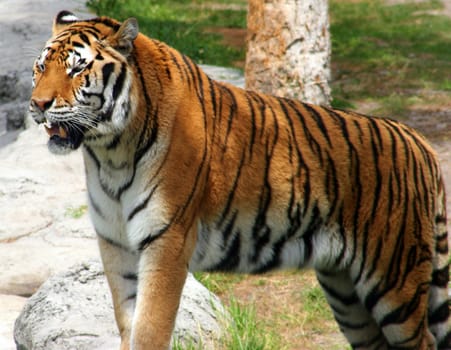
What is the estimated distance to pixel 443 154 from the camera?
323 inches

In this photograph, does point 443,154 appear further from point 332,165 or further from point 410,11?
point 410,11

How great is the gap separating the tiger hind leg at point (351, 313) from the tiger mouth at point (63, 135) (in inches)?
53.4

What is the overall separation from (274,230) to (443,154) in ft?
14.9

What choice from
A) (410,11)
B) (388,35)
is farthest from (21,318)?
(410,11)

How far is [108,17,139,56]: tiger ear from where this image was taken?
362cm

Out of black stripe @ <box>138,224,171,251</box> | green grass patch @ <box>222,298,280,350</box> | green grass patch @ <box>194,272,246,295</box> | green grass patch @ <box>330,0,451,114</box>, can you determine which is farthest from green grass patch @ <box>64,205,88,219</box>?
green grass patch @ <box>330,0,451,114</box>

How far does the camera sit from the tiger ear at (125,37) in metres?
3.62

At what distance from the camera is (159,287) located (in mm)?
3688

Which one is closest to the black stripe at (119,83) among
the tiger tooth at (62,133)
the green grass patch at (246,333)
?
the tiger tooth at (62,133)

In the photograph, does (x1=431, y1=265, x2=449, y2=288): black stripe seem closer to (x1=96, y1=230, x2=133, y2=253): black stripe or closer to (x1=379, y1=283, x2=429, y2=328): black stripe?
(x1=379, y1=283, x2=429, y2=328): black stripe

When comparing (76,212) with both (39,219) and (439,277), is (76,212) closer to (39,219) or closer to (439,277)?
(39,219)

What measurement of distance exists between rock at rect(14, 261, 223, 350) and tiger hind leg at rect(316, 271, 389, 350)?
676 mm

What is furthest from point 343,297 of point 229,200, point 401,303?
point 229,200

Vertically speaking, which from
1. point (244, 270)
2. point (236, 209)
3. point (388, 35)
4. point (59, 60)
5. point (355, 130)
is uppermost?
point (59, 60)
